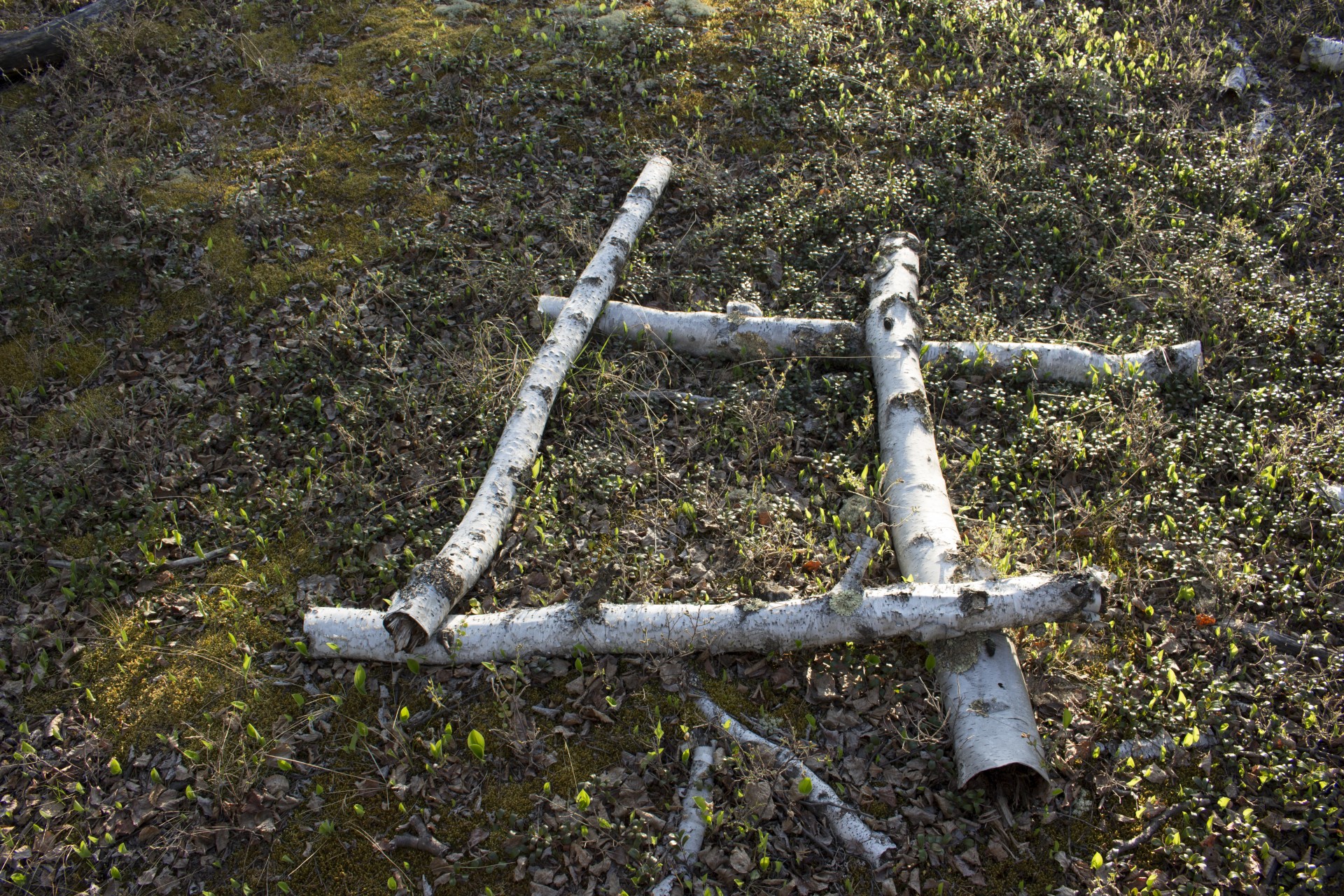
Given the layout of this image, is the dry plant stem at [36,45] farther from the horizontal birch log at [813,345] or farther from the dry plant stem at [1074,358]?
the dry plant stem at [1074,358]

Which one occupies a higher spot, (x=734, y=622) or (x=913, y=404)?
(x=913, y=404)

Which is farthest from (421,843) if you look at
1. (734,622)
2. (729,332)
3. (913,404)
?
(729,332)

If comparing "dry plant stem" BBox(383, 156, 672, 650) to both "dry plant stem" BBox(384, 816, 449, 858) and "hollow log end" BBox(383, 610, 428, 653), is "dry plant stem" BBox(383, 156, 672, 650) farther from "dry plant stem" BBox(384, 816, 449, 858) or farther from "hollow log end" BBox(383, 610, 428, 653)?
"dry plant stem" BBox(384, 816, 449, 858)

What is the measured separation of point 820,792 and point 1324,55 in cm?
988

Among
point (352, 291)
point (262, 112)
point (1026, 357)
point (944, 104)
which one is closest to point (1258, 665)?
point (1026, 357)

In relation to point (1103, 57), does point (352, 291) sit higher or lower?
lower

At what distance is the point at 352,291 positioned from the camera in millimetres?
6980

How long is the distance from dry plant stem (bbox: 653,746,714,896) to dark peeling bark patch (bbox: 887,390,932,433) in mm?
2717

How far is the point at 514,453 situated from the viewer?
5477 mm

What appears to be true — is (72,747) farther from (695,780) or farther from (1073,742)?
(1073,742)

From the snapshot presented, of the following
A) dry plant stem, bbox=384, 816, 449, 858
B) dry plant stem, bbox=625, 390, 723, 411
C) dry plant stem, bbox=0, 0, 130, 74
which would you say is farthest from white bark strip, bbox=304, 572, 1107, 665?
dry plant stem, bbox=0, 0, 130, 74

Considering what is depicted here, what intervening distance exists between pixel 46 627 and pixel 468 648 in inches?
110

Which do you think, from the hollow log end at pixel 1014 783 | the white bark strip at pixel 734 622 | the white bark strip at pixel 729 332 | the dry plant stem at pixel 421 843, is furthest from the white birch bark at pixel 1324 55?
the dry plant stem at pixel 421 843

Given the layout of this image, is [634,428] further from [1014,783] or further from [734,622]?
[1014,783]
